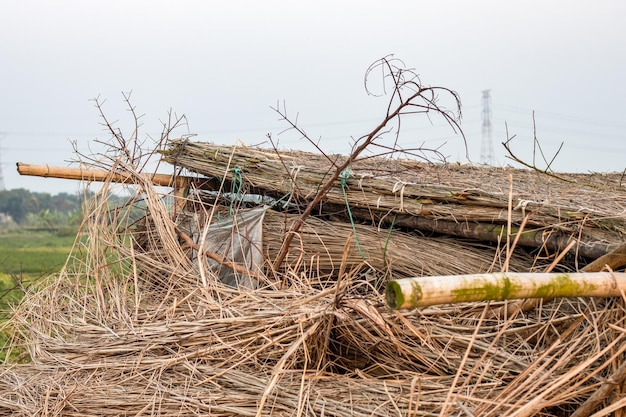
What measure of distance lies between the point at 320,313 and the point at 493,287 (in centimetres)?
111

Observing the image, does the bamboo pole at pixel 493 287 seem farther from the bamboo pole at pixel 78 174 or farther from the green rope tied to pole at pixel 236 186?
the bamboo pole at pixel 78 174

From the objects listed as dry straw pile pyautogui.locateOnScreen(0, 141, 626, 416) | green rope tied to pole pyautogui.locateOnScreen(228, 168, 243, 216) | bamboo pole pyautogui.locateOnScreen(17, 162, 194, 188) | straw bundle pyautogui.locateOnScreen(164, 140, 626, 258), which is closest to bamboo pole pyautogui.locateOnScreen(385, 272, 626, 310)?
dry straw pile pyautogui.locateOnScreen(0, 141, 626, 416)

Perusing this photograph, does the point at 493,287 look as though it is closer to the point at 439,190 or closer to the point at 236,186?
the point at 439,190

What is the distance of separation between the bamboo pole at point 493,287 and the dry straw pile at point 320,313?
0.18 meters

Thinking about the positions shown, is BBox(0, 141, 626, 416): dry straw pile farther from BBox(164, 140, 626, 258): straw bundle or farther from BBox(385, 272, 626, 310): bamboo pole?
BBox(385, 272, 626, 310): bamboo pole

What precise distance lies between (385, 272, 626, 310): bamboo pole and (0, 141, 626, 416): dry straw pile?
6.9 inches

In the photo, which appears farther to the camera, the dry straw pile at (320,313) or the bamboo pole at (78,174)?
the bamboo pole at (78,174)

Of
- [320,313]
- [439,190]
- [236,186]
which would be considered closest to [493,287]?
[320,313]

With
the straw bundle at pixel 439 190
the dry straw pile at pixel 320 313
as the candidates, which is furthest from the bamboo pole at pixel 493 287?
the straw bundle at pixel 439 190

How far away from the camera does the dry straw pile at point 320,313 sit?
2.74m

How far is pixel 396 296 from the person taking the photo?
1.83 metres

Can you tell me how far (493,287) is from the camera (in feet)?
6.55

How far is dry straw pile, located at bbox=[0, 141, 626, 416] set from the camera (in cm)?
274

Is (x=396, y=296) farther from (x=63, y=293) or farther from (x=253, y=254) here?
(x=63, y=293)
